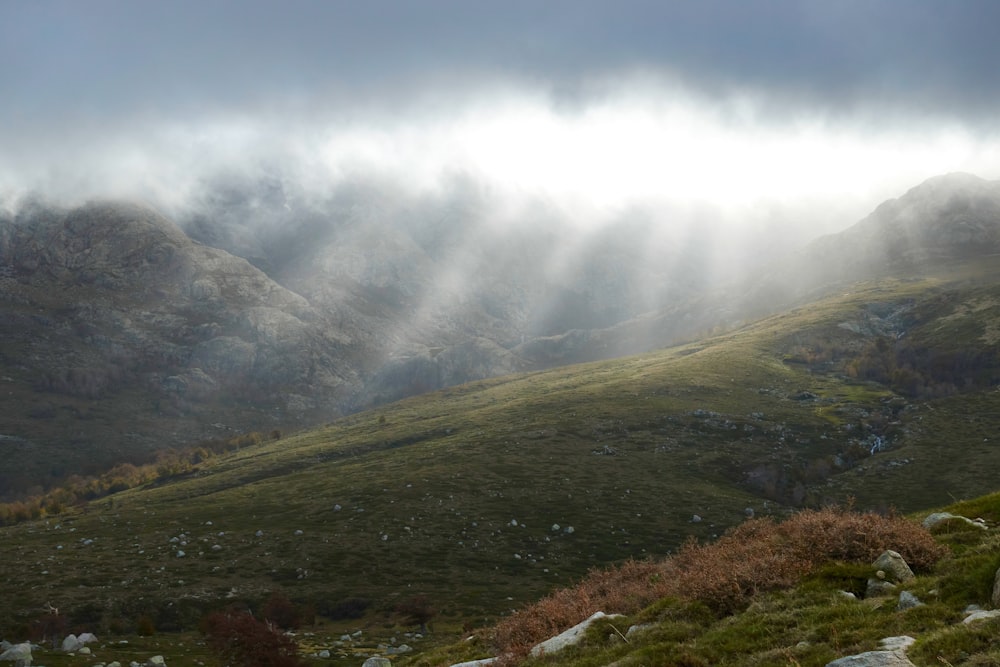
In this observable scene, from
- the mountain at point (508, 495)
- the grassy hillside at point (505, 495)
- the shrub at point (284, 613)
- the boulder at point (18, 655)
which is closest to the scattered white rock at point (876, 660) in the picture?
the boulder at point (18, 655)

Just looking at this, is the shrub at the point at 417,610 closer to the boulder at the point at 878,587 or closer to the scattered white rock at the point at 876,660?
the boulder at the point at 878,587

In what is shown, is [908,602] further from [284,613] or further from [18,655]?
[284,613]

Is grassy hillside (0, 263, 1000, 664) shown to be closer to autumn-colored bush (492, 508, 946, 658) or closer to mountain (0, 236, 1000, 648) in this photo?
mountain (0, 236, 1000, 648)

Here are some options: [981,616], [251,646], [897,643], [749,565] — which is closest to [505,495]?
[251,646]

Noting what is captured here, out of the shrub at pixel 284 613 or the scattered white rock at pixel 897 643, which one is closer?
the scattered white rock at pixel 897 643

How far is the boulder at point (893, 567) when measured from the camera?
17750 millimetres

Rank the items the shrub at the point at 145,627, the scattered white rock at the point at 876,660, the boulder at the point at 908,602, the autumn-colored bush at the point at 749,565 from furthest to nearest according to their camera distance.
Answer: the shrub at the point at 145,627 → the autumn-colored bush at the point at 749,565 → the boulder at the point at 908,602 → the scattered white rock at the point at 876,660

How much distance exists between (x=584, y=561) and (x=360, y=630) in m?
30.8

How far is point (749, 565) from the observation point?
20.1m

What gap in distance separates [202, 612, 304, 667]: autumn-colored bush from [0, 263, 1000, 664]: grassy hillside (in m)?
17.8

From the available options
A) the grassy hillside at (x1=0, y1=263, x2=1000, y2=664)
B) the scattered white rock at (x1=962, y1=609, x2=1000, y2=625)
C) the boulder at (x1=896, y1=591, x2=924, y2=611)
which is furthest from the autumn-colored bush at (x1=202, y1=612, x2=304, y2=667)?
the scattered white rock at (x1=962, y1=609, x2=1000, y2=625)

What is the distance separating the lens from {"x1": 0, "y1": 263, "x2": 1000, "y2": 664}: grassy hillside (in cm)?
7038

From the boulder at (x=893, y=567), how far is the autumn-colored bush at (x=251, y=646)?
31.6m

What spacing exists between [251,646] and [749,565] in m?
31.6
